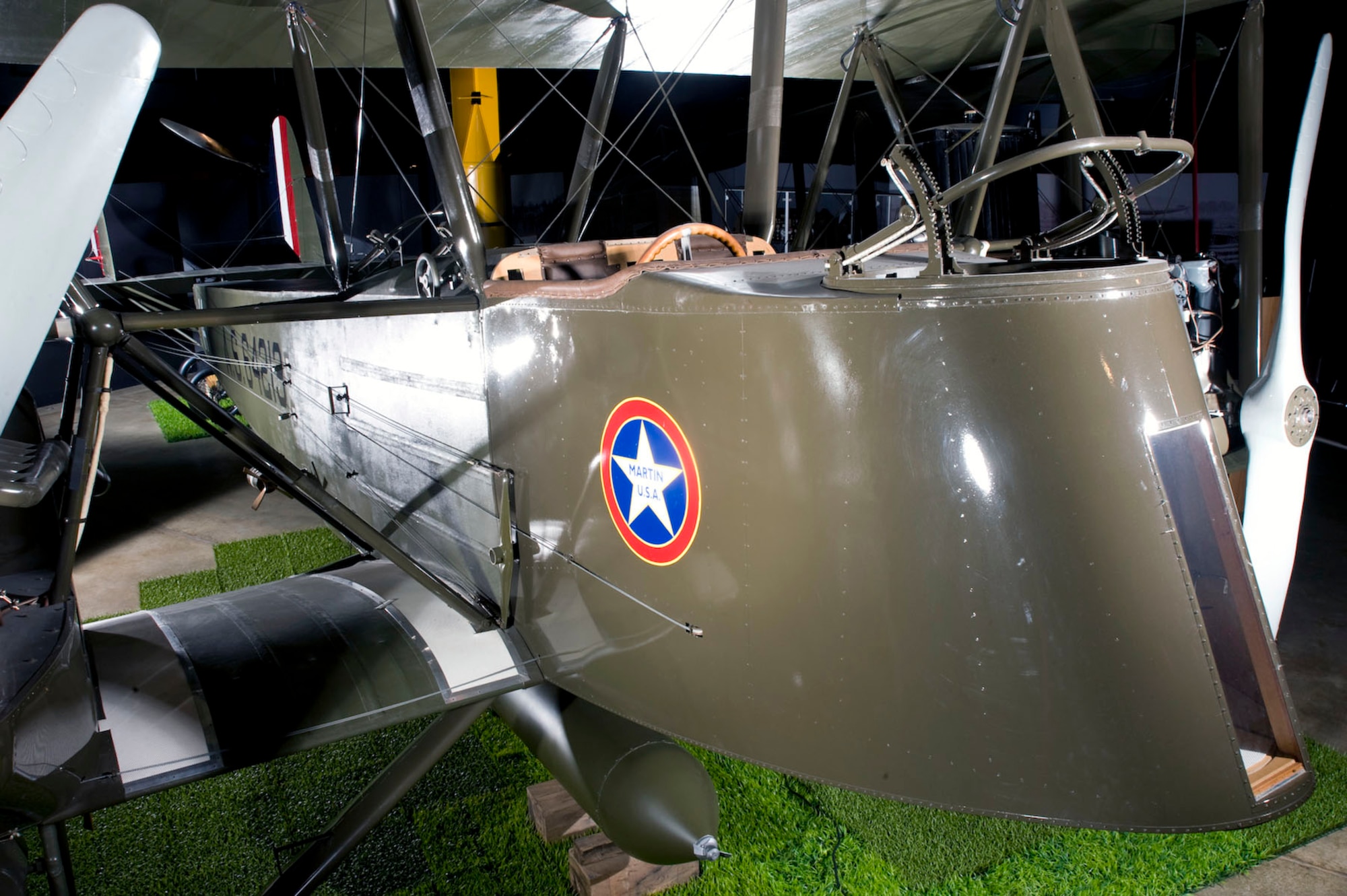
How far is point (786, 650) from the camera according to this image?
6.73 ft

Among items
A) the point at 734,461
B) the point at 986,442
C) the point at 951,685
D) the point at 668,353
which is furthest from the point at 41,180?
the point at 951,685

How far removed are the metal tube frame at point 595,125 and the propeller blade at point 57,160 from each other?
12.4ft

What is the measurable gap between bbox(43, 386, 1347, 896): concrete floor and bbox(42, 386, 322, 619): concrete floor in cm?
1

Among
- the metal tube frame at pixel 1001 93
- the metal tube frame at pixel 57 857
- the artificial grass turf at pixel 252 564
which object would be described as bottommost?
the artificial grass turf at pixel 252 564

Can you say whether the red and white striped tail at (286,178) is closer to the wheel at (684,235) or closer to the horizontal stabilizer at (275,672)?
the horizontal stabilizer at (275,672)

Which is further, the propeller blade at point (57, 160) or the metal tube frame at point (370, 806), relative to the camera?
the metal tube frame at point (370, 806)

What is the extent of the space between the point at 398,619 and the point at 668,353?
162 cm

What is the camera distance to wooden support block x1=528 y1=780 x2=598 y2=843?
3238mm

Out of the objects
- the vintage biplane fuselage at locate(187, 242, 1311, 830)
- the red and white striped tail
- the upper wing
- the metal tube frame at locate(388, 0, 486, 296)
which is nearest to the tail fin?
the red and white striped tail

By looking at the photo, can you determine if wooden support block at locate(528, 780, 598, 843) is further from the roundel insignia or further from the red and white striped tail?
the red and white striped tail

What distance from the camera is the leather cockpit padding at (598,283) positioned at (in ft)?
7.61

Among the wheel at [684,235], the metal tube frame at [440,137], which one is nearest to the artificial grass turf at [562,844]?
the wheel at [684,235]

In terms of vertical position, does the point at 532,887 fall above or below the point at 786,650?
below

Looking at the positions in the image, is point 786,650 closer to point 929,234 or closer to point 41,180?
point 929,234
